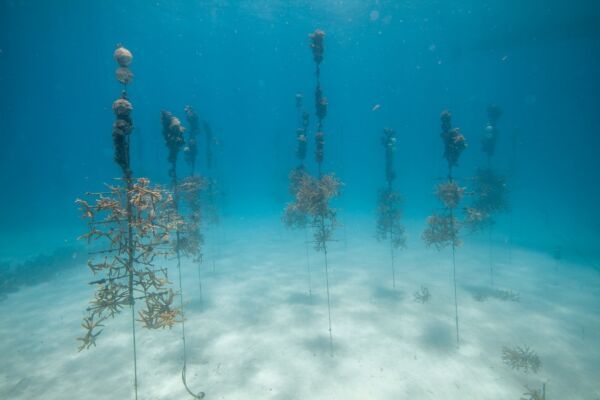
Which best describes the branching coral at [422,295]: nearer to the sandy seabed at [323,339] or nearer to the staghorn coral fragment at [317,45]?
the sandy seabed at [323,339]

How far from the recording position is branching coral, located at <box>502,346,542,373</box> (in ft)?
34.7

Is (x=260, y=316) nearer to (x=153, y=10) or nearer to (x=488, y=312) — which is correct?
(x=488, y=312)

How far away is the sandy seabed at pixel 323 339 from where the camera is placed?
31.4ft

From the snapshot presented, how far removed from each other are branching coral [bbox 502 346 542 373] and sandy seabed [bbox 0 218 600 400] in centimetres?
27

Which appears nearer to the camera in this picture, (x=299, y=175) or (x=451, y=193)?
(x=451, y=193)

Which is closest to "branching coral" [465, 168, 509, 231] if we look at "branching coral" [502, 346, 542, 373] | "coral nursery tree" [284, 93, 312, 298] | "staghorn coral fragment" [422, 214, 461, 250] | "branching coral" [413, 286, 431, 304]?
"branching coral" [413, 286, 431, 304]

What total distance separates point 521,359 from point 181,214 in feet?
53.8

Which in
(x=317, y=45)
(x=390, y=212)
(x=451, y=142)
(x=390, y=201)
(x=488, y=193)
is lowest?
(x=390, y=212)

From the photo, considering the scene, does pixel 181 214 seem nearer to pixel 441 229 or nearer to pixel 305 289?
pixel 305 289

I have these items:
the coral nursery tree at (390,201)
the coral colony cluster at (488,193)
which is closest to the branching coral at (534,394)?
the coral nursery tree at (390,201)

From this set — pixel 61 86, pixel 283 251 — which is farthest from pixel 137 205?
pixel 61 86

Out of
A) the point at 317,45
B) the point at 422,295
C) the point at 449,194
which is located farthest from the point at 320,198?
the point at 422,295

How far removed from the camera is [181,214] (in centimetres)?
1570

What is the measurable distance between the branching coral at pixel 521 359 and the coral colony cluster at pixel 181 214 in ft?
0.11
